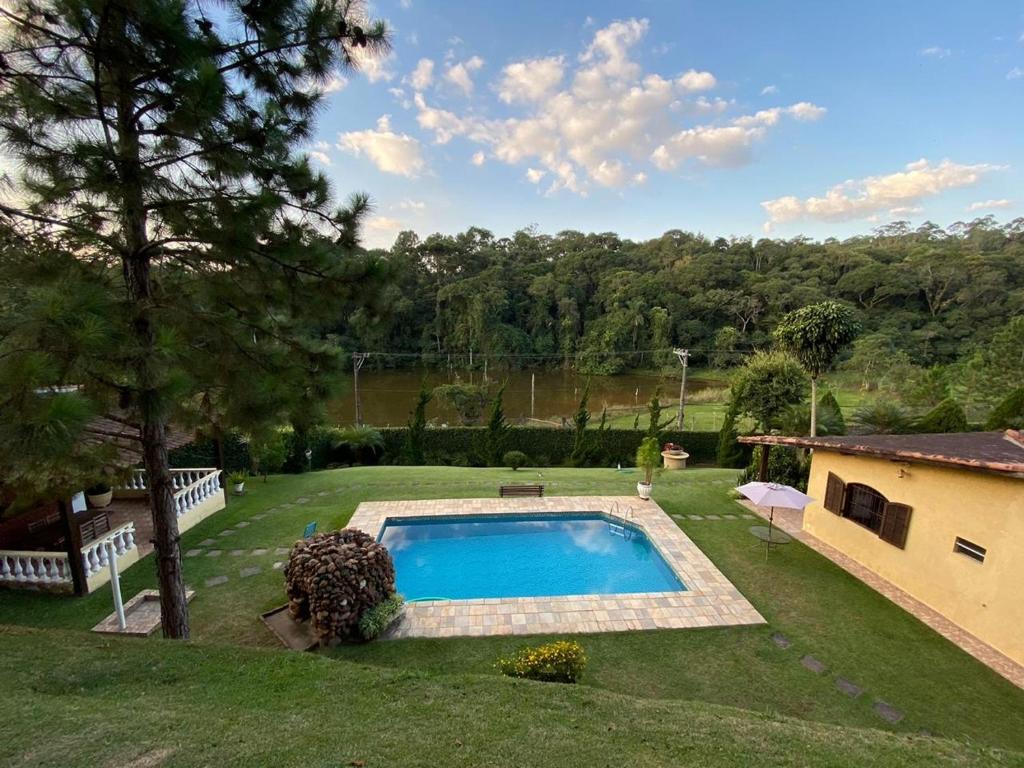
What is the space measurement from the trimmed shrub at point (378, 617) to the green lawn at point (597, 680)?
8.5 inches

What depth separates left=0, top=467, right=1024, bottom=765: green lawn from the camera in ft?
11.3

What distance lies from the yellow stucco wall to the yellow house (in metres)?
0.01

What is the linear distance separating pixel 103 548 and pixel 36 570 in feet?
2.60

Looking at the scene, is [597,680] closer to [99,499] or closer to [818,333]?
[99,499]

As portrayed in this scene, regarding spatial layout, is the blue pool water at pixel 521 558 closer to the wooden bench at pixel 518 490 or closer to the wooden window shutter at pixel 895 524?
the wooden bench at pixel 518 490

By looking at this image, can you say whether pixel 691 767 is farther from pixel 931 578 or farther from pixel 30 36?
pixel 30 36

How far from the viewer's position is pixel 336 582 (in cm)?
612

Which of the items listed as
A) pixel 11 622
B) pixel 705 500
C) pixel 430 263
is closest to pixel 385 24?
pixel 11 622

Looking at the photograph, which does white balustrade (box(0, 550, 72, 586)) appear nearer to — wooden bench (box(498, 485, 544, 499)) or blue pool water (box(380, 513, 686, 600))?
blue pool water (box(380, 513, 686, 600))

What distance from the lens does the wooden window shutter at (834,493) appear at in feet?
29.7

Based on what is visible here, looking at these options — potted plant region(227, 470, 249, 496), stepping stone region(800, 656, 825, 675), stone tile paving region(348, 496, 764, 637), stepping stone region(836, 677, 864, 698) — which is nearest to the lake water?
potted plant region(227, 470, 249, 496)

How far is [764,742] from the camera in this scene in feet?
11.7

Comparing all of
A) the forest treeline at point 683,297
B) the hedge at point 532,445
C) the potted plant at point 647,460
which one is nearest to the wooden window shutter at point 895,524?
the potted plant at point 647,460

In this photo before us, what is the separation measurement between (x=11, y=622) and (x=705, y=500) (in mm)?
13181
